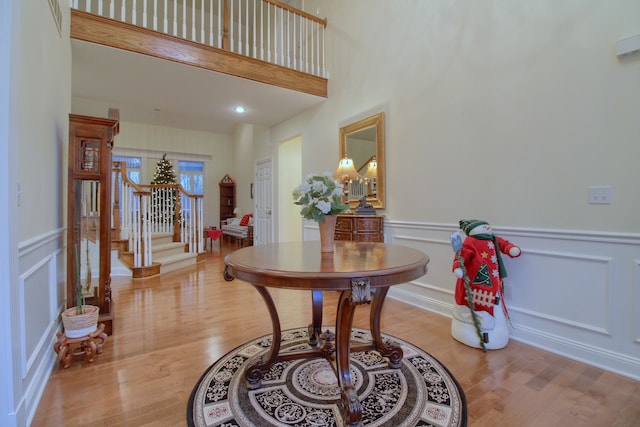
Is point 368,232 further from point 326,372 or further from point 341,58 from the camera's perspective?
point 341,58

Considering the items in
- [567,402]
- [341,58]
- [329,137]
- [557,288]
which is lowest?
[567,402]

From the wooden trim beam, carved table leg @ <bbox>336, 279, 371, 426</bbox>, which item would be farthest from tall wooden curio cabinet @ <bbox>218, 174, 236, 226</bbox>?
carved table leg @ <bbox>336, 279, 371, 426</bbox>

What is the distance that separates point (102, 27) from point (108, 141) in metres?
1.32

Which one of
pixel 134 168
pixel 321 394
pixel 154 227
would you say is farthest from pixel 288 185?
pixel 134 168

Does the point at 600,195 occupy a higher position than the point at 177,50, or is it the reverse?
the point at 177,50

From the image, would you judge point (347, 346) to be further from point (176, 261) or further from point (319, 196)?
point (176, 261)

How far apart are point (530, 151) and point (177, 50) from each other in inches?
137

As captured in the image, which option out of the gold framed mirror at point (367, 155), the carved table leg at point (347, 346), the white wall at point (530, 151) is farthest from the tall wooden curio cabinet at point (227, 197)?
the carved table leg at point (347, 346)

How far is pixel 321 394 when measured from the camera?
1666mm

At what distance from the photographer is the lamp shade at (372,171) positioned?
144 inches

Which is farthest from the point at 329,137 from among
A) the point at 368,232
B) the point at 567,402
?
the point at 567,402

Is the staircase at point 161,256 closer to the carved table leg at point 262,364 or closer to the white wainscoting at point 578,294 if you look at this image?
the carved table leg at point 262,364

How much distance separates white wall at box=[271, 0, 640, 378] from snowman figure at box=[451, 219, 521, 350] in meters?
0.22

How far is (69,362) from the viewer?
6.55ft
